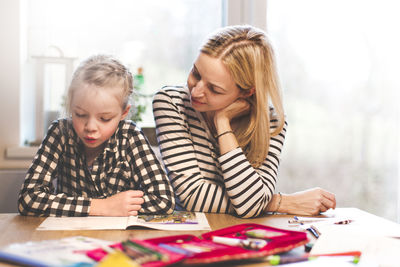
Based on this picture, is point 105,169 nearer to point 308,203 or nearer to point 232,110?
point 232,110

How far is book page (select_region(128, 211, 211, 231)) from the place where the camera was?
1.09 m

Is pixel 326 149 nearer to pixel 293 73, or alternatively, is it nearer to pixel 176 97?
pixel 293 73

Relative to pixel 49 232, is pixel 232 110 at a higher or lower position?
higher

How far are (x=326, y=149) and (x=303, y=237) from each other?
157 cm

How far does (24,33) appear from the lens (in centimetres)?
213

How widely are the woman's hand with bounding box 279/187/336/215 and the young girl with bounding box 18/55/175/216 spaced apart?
358mm

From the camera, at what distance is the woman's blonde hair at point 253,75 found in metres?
1.32

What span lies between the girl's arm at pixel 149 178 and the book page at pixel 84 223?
0.11 m

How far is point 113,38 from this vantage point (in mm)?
2268

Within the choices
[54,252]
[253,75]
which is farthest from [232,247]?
[253,75]

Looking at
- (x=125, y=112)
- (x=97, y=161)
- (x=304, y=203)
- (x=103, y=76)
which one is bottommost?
(x=304, y=203)

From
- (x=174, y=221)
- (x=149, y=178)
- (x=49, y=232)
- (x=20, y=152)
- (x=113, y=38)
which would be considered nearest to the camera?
(x=49, y=232)

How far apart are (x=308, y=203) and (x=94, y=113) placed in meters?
0.67

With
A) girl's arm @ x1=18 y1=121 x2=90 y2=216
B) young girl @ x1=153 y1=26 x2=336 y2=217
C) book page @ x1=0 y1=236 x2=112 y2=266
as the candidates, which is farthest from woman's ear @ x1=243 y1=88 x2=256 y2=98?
book page @ x1=0 y1=236 x2=112 y2=266
